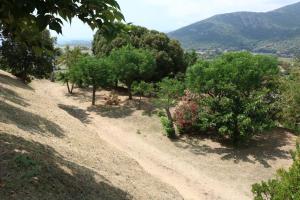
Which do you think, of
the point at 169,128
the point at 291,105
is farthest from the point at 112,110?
the point at 291,105

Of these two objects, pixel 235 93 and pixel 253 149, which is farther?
pixel 235 93

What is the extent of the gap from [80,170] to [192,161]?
521 inches

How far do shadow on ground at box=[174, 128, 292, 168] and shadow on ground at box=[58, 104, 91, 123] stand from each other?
864cm

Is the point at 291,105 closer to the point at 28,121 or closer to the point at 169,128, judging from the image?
the point at 169,128

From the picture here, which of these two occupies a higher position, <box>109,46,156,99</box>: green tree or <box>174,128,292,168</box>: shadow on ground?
<box>109,46,156,99</box>: green tree

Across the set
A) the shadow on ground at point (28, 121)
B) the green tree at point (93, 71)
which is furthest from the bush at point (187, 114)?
the shadow on ground at point (28, 121)

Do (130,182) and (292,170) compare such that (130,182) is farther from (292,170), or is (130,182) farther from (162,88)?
(162,88)

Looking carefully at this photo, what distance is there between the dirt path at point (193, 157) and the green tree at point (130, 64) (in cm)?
422

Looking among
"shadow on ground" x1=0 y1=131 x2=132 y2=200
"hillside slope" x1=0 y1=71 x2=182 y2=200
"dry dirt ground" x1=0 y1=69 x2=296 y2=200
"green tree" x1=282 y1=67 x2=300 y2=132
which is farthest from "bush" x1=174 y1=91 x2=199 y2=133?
"shadow on ground" x1=0 y1=131 x2=132 y2=200

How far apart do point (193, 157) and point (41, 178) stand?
54.2ft

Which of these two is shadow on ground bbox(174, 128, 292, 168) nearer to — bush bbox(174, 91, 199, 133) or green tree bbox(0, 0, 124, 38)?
bush bbox(174, 91, 199, 133)

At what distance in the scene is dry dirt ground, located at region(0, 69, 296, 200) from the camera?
1477cm

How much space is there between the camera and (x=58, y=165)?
12.4m

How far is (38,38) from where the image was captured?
9.09m
